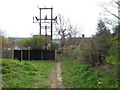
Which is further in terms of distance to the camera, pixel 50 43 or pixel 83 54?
pixel 50 43

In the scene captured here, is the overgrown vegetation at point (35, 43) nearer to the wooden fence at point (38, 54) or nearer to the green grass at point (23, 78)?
the wooden fence at point (38, 54)

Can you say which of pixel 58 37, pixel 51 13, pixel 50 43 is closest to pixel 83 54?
pixel 50 43

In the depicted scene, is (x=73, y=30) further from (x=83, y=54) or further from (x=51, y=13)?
(x=83, y=54)

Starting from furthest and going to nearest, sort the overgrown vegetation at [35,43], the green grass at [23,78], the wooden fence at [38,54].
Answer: the overgrown vegetation at [35,43], the wooden fence at [38,54], the green grass at [23,78]

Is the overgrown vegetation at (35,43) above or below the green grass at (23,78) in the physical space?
above

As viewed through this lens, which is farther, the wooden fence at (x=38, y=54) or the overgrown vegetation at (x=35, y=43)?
the overgrown vegetation at (x=35, y=43)

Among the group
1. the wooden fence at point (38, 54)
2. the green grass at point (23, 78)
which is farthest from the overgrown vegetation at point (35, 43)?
the green grass at point (23, 78)

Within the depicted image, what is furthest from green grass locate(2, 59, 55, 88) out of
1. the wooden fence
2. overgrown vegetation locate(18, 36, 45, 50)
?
overgrown vegetation locate(18, 36, 45, 50)

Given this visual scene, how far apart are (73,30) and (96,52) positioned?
2484 cm

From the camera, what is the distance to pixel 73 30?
3331cm

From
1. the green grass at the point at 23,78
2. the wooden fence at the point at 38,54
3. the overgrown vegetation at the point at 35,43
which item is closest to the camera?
the green grass at the point at 23,78

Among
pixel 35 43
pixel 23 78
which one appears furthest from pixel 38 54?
pixel 23 78

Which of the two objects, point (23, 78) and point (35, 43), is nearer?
point (23, 78)

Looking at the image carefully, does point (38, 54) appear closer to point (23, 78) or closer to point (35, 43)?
point (35, 43)
